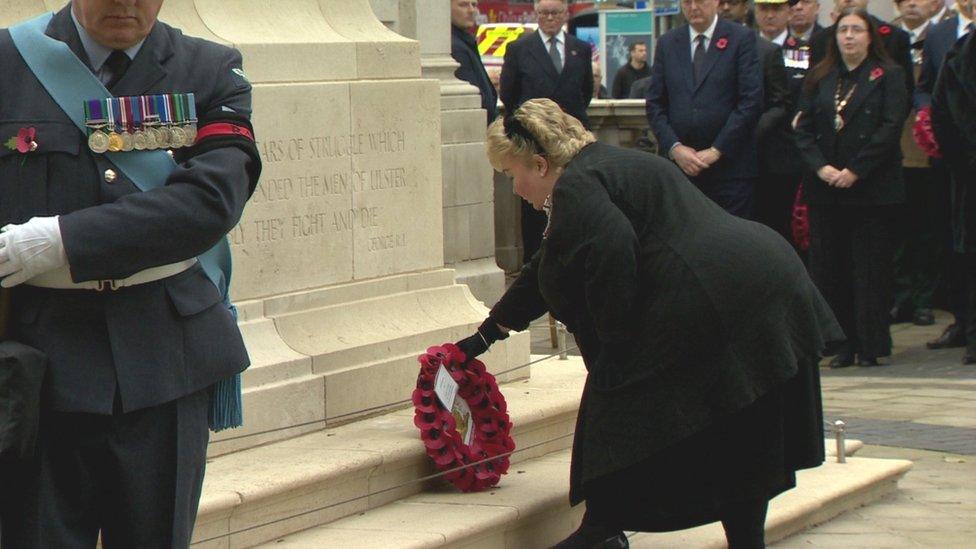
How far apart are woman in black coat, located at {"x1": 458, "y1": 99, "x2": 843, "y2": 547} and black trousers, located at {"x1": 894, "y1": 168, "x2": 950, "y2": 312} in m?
6.52

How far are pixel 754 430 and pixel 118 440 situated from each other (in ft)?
8.07

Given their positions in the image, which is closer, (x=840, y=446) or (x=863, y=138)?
(x=840, y=446)

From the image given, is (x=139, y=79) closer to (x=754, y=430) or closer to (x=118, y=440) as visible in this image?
(x=118, y=440)

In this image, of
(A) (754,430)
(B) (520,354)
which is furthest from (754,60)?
(A) (754,430)

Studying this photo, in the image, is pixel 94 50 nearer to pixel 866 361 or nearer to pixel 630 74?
pixel 866 361

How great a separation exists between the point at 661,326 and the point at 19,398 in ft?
7.73

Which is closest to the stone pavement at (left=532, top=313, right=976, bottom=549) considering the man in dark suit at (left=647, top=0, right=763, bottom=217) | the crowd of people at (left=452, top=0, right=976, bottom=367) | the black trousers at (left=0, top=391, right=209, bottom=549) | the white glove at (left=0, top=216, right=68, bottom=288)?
the crowd of people at (left=452, top=0, right=976, bottom=367)

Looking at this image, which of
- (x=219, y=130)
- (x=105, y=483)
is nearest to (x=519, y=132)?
(x=219, y=130)

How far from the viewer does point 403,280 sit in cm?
682

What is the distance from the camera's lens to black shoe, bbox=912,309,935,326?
1165 cm

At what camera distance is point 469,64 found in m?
10.6

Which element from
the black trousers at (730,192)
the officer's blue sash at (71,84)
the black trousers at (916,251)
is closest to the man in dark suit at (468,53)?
the black trousers at (730,192)

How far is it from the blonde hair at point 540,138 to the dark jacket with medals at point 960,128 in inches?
192

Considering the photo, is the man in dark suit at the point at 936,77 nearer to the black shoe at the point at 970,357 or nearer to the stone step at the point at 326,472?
the black shoe at the point at 970,357
